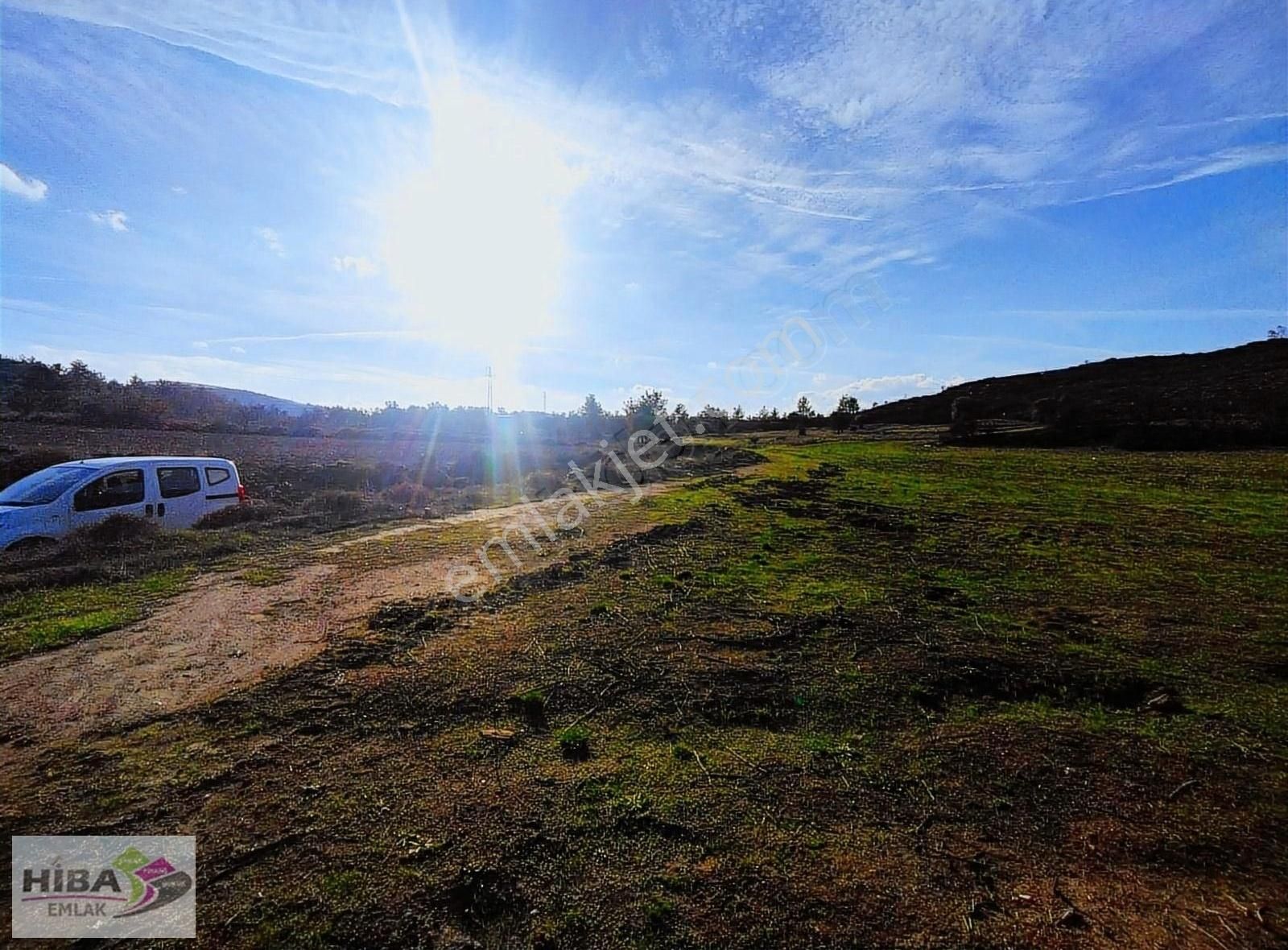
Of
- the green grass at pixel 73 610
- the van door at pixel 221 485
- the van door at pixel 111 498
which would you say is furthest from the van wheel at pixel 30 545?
the van door at pixel 221 485

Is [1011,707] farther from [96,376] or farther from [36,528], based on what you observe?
[96,376]

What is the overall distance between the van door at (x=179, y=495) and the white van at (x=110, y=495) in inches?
0.5

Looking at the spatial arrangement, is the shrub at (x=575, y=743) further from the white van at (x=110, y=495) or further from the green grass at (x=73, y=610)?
the white van at (x=110, y=495)

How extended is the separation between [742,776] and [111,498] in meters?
11.1

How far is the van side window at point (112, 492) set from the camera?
833 centimetres

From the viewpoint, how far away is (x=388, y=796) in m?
2.94

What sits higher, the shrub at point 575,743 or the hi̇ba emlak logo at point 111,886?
Result: the shrub at point 575,743

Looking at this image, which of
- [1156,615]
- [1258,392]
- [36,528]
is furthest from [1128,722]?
[1258,392]

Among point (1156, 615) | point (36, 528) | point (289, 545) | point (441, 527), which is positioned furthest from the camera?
point (441, 527)

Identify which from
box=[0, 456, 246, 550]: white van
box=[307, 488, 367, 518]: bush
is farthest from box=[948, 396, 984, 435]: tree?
box=[0, 456, 246, 550]: white van

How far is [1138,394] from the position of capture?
40.4m

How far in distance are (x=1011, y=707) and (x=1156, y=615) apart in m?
3.37

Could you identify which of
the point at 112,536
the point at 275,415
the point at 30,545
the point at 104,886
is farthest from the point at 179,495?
the point at 275,415

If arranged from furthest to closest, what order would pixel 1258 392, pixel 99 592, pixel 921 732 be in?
1. pixel 1258 392
2. pixel 99 592
3. pixel 921 732
